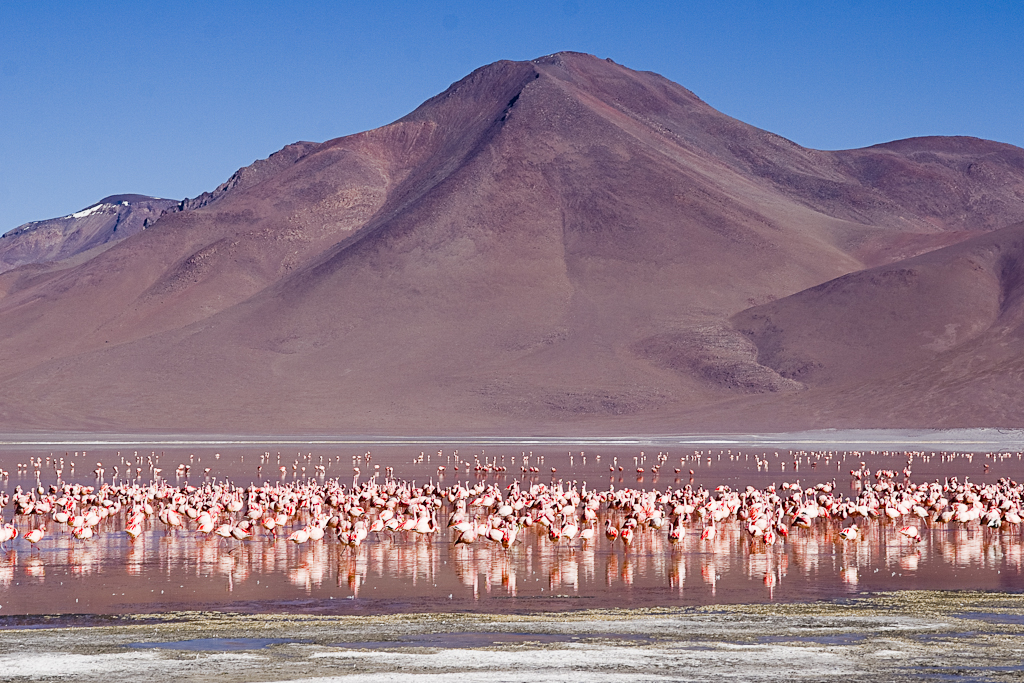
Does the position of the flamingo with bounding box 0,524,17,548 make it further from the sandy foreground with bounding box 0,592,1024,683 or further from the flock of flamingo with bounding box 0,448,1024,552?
the sandy foreground with bounding box 0,592,1024,683

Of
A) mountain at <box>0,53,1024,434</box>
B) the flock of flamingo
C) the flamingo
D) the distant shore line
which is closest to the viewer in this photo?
the flamingo

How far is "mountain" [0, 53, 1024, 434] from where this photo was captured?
9325 centimetres

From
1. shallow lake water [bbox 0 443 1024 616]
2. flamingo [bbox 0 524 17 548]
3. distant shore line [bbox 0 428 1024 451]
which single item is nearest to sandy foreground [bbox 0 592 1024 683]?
shallow lake water [bbox 0 443 1024 616]

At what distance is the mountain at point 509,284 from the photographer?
306ft

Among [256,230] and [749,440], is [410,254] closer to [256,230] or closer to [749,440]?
[256,230]

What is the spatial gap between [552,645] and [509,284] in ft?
330

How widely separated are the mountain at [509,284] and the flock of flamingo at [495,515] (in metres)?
53.7

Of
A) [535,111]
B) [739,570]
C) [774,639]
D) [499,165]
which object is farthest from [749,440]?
[535,111]

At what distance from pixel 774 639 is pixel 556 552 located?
8297 millimetres

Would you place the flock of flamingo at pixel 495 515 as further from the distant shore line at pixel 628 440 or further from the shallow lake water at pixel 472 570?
the distant shore line at pixel 628 440

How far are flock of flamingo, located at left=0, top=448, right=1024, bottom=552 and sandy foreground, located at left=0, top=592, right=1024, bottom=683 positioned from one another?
20.2 feet

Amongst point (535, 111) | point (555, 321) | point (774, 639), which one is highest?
point (535, 111)

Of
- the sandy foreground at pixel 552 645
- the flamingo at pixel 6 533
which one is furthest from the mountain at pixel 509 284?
the sandy foreground at pixel 552 645

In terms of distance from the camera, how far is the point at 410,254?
11856cm
